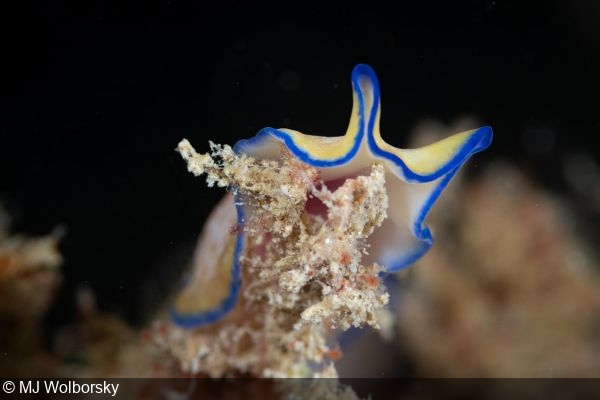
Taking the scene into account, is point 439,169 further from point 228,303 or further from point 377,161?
point 228,303

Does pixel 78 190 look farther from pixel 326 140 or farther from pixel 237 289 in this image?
pixel 326 140

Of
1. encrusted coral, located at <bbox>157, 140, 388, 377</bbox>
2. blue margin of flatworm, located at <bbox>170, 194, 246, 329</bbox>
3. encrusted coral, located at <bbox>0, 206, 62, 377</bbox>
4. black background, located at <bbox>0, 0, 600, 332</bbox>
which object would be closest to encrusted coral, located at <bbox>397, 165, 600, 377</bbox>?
black background, located at <bbox>0, 0, 600, 332</bbox>

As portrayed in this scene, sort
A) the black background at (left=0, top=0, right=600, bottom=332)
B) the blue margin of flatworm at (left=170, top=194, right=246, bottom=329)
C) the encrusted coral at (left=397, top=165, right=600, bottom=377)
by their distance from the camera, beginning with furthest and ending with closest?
the black background at (left=0, top=0, right=600, bottom=332)
the encrusted coral at (left=397, top=165, right=600, bottom=377)
the blue margin of flatworm at (left=170, top=194, right=246, bottom=329)

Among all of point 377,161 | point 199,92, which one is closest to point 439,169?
point 377,161

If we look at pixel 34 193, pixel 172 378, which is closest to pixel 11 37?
pixel 34 193

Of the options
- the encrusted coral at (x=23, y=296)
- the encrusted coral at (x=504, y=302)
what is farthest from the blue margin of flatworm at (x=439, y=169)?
the encrusted coral at (x=23, y=296)

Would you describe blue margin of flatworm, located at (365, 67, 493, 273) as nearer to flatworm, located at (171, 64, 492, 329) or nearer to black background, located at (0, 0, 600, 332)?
flatworm, located at (171, 64, 492, 329)

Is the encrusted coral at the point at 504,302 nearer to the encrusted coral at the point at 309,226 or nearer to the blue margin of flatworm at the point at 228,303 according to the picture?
the blue margin of flatworm at the point at 228,303
